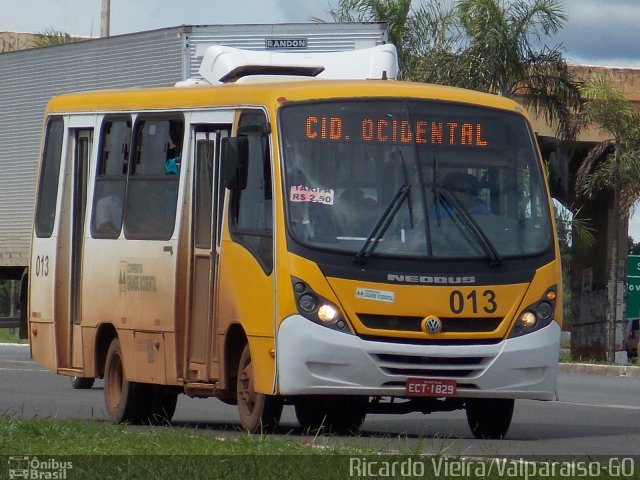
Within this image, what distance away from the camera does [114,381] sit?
14.7 meters

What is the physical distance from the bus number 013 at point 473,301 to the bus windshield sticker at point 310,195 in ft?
3.87

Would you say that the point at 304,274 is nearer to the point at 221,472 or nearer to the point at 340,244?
the point at 340,244

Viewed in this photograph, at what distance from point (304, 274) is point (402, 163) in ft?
4.12

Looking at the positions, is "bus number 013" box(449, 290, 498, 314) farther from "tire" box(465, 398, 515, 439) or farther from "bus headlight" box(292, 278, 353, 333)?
"tire" box(465, 398, 515, 439)

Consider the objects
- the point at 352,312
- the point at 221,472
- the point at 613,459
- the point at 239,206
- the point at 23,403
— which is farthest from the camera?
the point at 23,403

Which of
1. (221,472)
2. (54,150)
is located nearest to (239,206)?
(54,150)

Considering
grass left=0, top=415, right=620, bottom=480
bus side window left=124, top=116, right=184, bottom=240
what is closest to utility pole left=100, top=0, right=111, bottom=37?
bus side window left=124, top=116, right=184, bottom=240

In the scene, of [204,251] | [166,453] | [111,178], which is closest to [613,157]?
[111,178]

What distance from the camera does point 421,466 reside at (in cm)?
912

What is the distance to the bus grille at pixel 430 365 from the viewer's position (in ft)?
39.9

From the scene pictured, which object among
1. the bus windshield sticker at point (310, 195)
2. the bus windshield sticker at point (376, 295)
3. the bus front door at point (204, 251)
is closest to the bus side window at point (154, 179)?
the bus front door at point (204, 251)

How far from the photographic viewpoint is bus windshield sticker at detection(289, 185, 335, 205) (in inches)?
490

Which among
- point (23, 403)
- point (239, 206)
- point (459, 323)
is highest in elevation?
point (239, 206)

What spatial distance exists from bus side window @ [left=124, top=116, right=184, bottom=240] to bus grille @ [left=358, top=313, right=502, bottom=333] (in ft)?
7.96
